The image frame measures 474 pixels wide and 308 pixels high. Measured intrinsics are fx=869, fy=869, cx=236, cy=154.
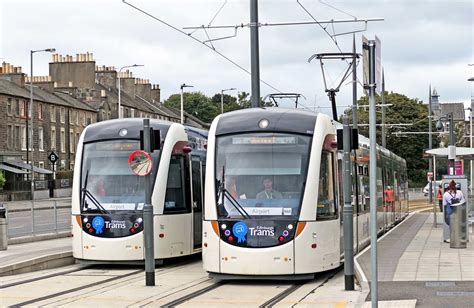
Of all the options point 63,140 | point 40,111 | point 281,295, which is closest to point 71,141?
point 63,140

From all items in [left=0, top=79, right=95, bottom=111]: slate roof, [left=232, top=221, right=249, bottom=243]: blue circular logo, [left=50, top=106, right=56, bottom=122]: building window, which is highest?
[left=0, top=79, right=95, bottom=111]: slate roof

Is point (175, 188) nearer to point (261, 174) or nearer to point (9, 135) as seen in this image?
point (261, 174)

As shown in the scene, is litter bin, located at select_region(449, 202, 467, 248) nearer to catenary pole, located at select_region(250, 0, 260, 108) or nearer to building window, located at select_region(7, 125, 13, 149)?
catenary pole, located at select_region(250, 0, 260, 108)

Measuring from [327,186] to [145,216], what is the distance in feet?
10.9

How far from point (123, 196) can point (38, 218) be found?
24.0 feet

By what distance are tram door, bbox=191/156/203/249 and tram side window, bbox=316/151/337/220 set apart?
4175 mm

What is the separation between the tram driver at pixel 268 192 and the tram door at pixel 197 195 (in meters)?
4.08

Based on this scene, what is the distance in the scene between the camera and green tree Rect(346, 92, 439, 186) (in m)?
93.1

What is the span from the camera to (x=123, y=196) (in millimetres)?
17641

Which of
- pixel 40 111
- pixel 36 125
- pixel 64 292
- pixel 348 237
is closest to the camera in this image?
pixel 348 237

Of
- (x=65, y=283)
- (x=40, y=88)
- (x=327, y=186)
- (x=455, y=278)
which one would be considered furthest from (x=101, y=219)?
(x=40, y=88)

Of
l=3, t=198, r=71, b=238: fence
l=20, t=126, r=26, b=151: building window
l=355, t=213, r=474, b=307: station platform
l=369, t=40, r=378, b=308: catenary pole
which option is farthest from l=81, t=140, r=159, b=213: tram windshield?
l=20, t=126, r=26, b=151: building window

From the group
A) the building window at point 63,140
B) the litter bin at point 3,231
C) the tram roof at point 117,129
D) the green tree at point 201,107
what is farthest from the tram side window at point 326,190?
the green tree at point 201,107

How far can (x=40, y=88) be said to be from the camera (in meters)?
76.8
